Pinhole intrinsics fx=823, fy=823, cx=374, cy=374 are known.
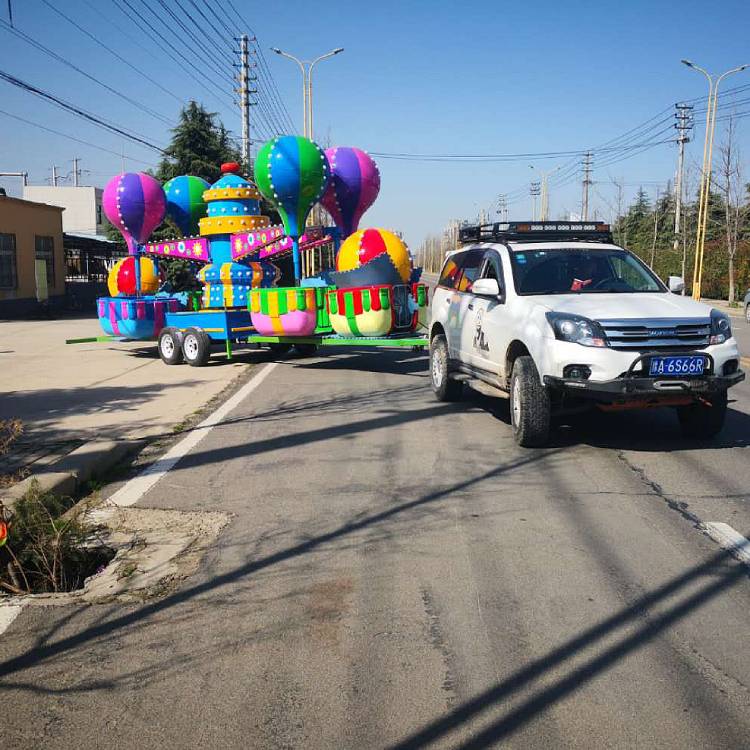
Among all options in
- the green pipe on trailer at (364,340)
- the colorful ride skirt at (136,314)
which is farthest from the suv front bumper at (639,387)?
the colorful ride skirt at (136,314)

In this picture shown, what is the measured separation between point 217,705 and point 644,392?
15.9 feet

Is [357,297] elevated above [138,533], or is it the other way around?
[357,297]

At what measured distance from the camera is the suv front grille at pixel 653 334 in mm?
7051

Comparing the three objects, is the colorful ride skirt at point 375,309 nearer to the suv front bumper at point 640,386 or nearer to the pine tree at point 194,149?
the suv front bumper at point 640,386

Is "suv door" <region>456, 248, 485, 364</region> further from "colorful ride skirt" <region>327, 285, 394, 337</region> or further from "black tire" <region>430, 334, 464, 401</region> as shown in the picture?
"colorful ride skirt" <region>327, 285, 394, 337</region>

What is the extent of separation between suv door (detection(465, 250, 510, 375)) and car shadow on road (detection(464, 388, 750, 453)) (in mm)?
833

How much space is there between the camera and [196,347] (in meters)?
15.1

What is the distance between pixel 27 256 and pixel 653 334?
97.3ft

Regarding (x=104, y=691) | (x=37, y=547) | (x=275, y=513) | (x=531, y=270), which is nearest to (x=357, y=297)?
(x=531, y=270)

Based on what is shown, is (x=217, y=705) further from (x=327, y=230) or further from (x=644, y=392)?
(x=327, y=230)

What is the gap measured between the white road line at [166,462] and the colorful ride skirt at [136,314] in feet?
18.5

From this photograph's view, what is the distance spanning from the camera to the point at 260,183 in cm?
1432

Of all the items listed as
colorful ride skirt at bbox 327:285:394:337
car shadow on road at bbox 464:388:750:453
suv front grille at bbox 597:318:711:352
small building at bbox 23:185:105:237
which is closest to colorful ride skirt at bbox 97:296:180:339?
colorful ride skirt at bbox 327:285:394:337

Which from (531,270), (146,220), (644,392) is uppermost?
(146,220)
